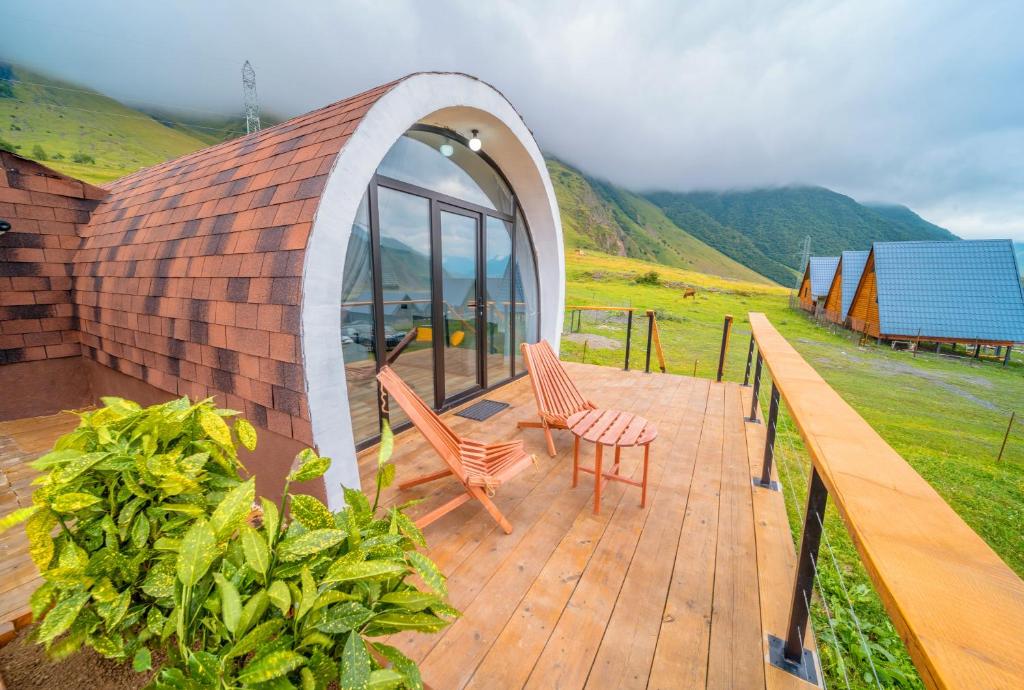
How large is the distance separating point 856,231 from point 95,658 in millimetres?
133033

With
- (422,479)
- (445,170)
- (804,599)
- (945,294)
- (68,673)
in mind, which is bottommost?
(422,479)

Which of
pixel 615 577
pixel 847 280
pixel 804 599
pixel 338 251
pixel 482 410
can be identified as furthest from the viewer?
pixel 847 280

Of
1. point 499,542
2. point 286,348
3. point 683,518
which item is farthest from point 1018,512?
point 286,348

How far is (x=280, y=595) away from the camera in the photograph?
0.67 metres

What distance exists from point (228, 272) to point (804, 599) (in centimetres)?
328

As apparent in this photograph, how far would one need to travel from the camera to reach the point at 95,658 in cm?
102

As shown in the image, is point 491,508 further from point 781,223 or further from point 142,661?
point 781,223

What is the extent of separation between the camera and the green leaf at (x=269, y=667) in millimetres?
582

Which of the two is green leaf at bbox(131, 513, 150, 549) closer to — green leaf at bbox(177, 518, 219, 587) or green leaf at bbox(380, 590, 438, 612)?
green leaf at bbox(177, 518, 219, 587)

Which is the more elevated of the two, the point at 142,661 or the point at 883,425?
the point at 142,661

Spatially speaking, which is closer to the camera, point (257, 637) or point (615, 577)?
point (257, 637)

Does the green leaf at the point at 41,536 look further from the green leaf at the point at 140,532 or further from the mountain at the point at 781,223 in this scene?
the mountain at the point at 781,223

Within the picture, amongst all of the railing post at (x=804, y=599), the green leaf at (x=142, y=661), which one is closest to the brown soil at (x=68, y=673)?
the green leaf at (x=142, y=661)

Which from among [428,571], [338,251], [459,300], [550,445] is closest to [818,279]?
[459,300]
